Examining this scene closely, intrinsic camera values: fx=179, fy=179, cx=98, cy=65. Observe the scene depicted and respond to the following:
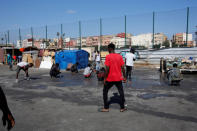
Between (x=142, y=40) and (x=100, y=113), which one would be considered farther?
(x=142, y=40)

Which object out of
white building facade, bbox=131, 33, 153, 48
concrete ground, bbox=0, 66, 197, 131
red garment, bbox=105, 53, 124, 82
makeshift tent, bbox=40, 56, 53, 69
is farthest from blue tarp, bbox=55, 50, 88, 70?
red garment, bbox=105, 53, 124, 82

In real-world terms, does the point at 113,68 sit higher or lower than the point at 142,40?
lower

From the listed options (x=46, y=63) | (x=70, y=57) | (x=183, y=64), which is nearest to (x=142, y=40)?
(x=183, y=64)

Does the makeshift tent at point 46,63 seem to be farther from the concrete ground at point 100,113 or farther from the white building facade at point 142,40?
→ the concrete ground at point 100,113

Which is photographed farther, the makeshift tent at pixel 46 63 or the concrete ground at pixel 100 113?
the makeshift tent at pixel 46 63

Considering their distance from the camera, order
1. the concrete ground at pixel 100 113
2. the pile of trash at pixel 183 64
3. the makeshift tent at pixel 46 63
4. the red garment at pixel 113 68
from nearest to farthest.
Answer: the concrete ground at pixel 100 113
the red garment at pixel 113 68
the pile of trash at pixel 183 64
the makeshift tent at pixel 46 63

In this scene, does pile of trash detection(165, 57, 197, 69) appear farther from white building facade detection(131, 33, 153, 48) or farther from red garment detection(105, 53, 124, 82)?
red garment detection(105, 53, 124, 82)

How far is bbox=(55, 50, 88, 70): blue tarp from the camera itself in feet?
54.9

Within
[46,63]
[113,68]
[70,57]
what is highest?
[70,57]

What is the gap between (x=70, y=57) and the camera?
16875 mm

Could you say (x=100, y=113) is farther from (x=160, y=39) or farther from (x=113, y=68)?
(x=160, y=39)

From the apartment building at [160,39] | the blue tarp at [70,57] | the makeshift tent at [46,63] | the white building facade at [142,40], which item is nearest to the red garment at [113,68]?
the blue tarp at [70,57]

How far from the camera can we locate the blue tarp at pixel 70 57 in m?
Answer: 16.7

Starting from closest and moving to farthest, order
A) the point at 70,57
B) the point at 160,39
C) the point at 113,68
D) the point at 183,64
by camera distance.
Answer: the point at 113,68 < the point at 183,64 < the point at 70,57 < the point at 160,39
